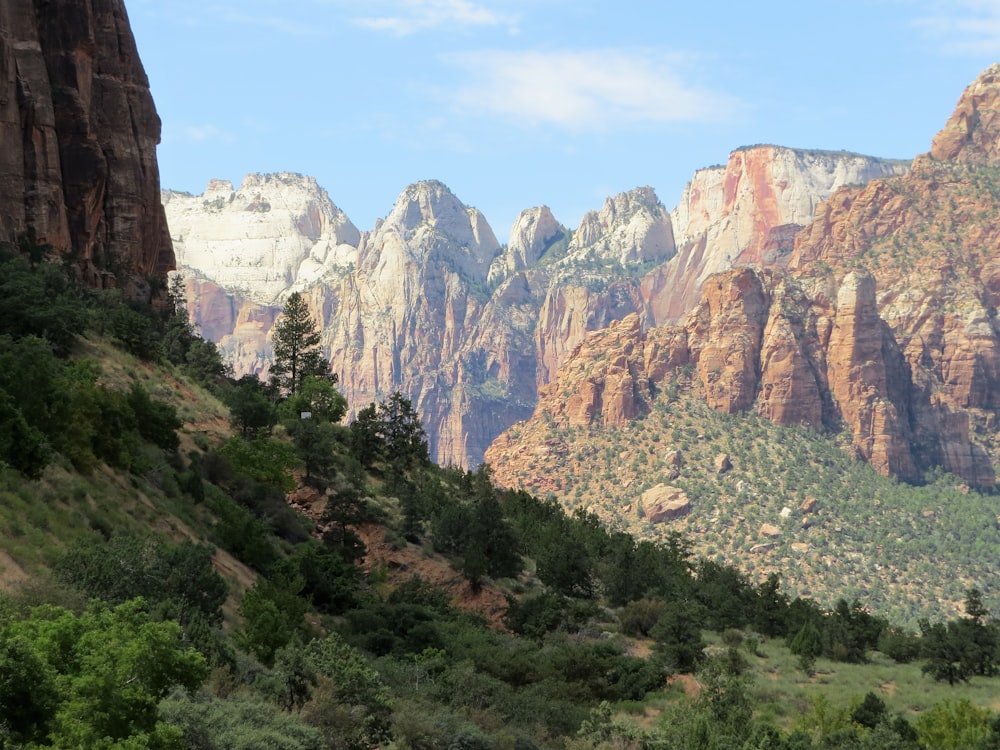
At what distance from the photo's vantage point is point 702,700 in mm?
41281

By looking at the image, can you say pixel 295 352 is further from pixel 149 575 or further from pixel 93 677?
pixel 93 677

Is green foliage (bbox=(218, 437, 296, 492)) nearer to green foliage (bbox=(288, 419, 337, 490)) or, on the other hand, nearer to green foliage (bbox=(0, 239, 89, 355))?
green foliage (bbox=(288, 419, 337, 490))

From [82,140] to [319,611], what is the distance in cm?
4202

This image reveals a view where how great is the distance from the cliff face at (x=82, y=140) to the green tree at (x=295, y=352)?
996 cm

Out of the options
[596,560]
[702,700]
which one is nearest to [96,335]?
[596,560]

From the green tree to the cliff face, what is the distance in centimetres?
996

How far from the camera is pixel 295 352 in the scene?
96500 mm

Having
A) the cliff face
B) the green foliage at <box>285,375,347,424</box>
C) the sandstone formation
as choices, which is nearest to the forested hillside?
the green foliage at <box>285,375,347,424</box>

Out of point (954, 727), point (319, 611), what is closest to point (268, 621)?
point (319, 611)

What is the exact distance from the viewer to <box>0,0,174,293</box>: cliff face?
7088cm

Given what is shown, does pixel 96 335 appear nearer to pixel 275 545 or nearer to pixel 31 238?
pixel 31 238

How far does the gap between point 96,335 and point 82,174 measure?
17.8m

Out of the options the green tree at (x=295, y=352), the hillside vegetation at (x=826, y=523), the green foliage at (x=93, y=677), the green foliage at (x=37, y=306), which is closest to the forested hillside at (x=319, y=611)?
the green foliage at (x=93, y=677)

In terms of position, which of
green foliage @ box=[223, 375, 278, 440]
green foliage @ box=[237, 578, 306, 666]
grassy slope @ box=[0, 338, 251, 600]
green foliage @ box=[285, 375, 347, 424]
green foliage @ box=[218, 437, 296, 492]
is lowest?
green foliage @ box=[237, 578, 306, 666]
